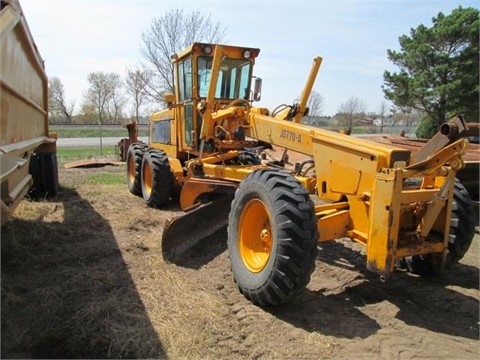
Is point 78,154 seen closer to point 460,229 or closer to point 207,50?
point 207,50

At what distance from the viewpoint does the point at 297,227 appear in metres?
3.74

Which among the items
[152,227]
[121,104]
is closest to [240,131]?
[152,227]

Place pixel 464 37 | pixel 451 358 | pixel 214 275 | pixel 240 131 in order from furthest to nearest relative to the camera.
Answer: pixel 464 37
pixel 240 131
pixel 214 275
pixel 451 358

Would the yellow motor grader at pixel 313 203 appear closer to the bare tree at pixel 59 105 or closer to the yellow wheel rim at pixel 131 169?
the yellow wheel rim at pixel 131 169

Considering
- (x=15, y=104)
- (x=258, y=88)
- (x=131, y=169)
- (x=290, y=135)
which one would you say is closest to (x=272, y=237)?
(x=290, y=135)

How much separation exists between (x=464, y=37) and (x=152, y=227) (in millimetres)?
21926

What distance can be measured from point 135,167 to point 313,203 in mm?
5828

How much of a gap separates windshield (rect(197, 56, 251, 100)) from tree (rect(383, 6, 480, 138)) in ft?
59.4

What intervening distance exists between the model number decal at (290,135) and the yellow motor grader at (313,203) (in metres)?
0.01

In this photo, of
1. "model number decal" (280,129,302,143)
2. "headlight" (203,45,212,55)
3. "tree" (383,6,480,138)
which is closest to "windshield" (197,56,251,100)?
"headlight" (203,45,212,55)

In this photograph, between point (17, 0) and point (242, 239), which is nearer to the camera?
point (17, 0)

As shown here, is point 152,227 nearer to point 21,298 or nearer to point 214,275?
point 214,275

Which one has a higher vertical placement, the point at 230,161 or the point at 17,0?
the point at 17,0

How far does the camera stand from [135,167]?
902cm
